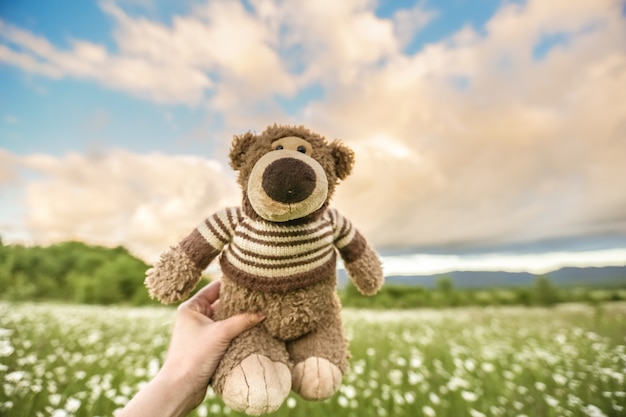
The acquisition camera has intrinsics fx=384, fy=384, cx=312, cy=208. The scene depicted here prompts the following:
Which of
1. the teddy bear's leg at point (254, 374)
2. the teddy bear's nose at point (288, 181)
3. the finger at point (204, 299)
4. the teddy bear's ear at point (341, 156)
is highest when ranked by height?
the teddy bear's ear at point (341, 156)

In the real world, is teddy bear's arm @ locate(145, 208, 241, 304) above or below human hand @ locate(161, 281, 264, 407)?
above

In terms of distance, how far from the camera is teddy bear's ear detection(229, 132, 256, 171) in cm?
150

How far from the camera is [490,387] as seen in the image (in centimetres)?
323

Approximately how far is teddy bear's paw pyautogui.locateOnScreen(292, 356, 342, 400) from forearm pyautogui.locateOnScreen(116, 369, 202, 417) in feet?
1.32

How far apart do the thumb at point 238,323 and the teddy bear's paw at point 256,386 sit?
0.11m

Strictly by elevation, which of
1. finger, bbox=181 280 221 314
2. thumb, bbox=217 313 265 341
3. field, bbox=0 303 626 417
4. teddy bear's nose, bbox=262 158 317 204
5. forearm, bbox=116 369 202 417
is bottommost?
field, bbox=0 303 626 417

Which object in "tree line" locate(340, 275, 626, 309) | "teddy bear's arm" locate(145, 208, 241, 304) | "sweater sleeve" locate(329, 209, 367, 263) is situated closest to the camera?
"teddy bear's arm" locate(145, 208, 241, 304)

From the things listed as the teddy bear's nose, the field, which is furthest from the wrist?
the teddy bear's nose

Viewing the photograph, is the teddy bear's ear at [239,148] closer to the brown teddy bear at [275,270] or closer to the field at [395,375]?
the brown teddy bear at [275,270]

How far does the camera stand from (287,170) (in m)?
1.23

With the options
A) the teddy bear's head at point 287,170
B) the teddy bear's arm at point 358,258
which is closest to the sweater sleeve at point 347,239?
the teddy bear's arm at point 358,258

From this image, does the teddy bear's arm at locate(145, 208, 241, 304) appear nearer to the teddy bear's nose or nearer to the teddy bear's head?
the teddy bear's head

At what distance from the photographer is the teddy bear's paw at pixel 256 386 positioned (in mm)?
1262

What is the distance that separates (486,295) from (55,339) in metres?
12.9
